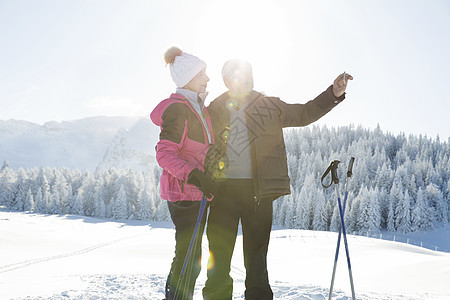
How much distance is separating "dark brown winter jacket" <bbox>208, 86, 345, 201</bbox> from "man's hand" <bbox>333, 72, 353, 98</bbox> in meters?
0.04

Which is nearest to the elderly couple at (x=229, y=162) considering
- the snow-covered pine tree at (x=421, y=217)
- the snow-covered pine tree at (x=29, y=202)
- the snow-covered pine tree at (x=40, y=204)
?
the snow-covered pine tree at (x=40, y=204)

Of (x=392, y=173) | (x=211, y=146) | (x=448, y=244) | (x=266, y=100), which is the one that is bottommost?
(x=448, y=244)

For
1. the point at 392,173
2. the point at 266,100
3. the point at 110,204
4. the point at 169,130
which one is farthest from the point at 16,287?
the point at 392,173

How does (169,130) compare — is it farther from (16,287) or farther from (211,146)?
(16,287)

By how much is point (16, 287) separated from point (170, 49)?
20.7ft

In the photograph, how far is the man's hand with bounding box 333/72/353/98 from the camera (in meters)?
2.98

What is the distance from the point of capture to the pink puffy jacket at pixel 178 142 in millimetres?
2619

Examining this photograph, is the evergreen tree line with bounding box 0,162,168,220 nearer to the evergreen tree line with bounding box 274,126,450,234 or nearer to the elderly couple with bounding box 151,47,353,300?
the evergreen tree line with bounding box 274,126,450,234

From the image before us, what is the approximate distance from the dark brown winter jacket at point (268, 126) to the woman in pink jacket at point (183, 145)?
0.44ft

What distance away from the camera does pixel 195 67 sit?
3.05 meters

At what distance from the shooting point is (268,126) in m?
Result: 3.00

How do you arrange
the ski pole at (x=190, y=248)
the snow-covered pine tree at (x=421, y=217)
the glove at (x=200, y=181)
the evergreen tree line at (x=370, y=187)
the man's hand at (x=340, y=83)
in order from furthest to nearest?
the snow-covered pine tree at (x=421, y=217)
the evergreen tree line at (x=370, y=187)
the man's hand at (x=340, y=83)
the ski pole at (x=190, y=248)
the glove at (x=200, y=181)

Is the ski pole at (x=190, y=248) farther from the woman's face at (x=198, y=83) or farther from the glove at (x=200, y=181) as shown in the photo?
the woman's face at (x=198, y=83)

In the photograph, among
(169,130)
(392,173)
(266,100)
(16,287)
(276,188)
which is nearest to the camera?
(169,130)
